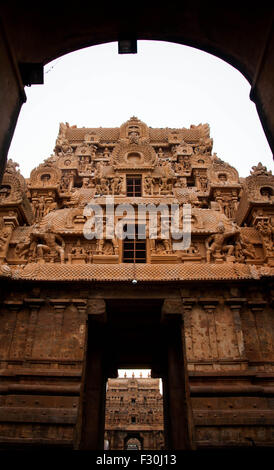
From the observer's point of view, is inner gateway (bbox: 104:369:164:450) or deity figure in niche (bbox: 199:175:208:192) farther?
inner gateway (bbox: 104:369:164:450)

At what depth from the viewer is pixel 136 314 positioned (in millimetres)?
13992

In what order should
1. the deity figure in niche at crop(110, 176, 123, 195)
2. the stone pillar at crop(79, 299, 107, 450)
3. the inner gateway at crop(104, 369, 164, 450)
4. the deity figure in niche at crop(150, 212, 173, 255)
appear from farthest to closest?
the inner gateway at crop(104, 369, 164, 450), the deity figure in niche at crop(110, 176, 123, 195), the deity figure in niche at crop(150, 212, 173, 255), the stone pillar at crop(79, 299, 107, 450)

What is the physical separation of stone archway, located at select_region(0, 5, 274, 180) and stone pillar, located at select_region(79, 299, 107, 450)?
7.50 metres

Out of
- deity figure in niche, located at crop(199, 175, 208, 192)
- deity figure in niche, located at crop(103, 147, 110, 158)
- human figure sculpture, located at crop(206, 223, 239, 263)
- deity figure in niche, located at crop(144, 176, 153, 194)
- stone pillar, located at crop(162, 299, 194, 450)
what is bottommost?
stone pillar, located at crop(162, 299, 194, 450)

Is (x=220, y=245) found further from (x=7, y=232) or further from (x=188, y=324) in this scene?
(x=7, y=232)

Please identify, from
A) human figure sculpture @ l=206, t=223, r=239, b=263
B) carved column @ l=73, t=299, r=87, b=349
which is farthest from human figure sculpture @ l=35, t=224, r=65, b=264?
human figure sculpture @ l=206, t=223, r=239, b=263

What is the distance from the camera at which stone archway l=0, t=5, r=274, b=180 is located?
5.64 metres

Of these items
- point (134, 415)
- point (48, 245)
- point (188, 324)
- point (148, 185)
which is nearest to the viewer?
point (188, 324)

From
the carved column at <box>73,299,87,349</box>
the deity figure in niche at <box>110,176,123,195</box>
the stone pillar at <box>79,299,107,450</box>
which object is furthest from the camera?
the deity figure in niche at <box>110,176,123,195</box>

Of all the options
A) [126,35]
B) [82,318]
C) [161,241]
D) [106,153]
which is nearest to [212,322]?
[161,241]

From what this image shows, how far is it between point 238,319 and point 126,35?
9188 millimetres

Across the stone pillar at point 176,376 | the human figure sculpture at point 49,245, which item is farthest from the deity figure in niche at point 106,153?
the stone pillar at point 176,376

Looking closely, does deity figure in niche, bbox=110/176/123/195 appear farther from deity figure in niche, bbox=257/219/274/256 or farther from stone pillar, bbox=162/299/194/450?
stone pillar, bbox=162/299/194/450

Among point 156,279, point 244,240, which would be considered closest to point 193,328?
point 156,279
